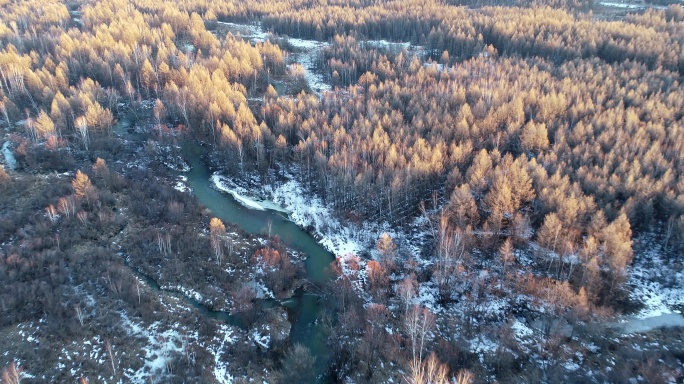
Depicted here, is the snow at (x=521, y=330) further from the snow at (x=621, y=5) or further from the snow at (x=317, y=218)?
the snow at (x=621, y=5)

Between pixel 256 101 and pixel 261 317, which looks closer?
pixel 261 317

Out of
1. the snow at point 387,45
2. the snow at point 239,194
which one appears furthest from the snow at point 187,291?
the snow at point 387,45

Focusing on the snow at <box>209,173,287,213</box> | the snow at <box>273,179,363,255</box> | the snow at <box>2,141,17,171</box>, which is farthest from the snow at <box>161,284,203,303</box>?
the snow at <box>2,141,17,171</box>

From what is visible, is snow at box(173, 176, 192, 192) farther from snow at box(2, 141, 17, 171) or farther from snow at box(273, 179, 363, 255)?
snow at box(2, 141, 17, 171)

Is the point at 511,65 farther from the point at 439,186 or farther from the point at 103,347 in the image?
the point at 103,347

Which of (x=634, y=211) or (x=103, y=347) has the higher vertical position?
(x=634, y=211)

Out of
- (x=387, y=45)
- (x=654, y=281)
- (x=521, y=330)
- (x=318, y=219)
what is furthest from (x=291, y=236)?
(x=387, y=45)

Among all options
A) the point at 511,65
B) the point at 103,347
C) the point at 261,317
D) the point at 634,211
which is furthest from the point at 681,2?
the point at 103,347
